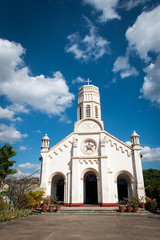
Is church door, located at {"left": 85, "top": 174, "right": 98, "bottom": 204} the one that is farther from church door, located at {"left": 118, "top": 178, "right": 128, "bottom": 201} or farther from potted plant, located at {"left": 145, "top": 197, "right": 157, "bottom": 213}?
potted plant, located at {"left": 145, "top": 197, "right": 157, "bottom": 213}

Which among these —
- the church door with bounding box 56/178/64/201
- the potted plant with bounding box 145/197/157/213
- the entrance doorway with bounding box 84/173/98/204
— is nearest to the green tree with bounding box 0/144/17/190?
the church door with bounding box 56/178/64/201

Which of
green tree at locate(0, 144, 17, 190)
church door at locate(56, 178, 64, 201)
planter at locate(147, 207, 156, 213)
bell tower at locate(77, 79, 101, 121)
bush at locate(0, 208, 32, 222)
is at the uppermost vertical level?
bell tower at locate(77, 79, 101, 121)

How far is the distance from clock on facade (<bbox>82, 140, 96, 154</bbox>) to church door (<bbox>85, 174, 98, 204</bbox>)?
10.9ft

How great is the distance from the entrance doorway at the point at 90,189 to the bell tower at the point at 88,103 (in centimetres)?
853

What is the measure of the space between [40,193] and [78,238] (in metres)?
12.4

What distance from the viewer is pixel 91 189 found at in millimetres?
21984

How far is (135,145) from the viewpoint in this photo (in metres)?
21.4

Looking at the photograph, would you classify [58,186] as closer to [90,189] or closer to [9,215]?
[90,189]

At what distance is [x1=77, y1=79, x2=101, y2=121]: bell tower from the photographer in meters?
25.8

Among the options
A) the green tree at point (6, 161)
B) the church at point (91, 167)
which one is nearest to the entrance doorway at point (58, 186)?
the church at point (91, 167)

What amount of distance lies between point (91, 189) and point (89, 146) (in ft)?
18.3

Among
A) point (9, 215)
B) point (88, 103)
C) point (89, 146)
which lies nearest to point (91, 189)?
point (89, 146)

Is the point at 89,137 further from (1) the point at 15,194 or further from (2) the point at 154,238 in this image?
(2) the point at 154,238

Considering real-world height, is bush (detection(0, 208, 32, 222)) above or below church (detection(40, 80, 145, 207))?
below
